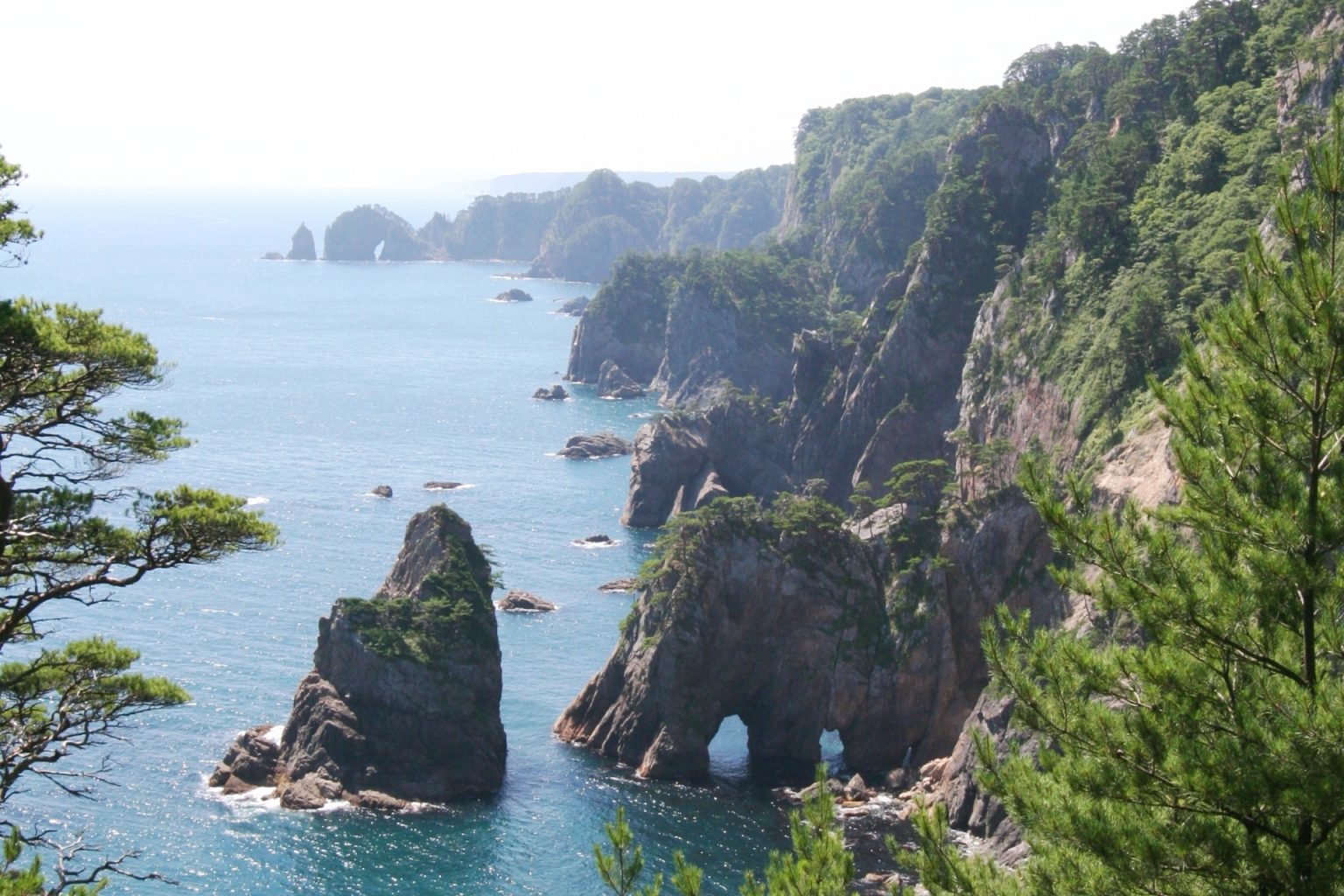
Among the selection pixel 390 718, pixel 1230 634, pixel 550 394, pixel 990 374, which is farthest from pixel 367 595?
pixel 550 394

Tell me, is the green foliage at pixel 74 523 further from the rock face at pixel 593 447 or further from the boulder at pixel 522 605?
the rock face at pixel 593 447

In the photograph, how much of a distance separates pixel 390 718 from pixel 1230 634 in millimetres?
51376

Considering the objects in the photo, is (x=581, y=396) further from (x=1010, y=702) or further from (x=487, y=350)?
(x=1010, y=702)

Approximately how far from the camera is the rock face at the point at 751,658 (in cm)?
6775

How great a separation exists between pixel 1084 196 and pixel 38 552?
82382 mm

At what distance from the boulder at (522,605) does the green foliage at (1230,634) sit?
73.7m

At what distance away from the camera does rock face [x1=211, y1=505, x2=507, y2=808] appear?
6247 cm

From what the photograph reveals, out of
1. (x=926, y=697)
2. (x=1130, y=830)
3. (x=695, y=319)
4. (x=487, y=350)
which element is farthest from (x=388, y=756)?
(x=487, y=350)

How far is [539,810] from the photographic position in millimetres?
61656

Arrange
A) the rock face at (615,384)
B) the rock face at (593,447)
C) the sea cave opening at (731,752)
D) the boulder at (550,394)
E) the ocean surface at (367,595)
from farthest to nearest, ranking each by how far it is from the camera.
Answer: the rock face at (615,384) → the boulder at (550,394) → the rock face at (593,447) → the sea cave opening at (731,752) → the ocean surface at (367,595)

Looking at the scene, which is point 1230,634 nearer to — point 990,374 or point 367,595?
point 367,595

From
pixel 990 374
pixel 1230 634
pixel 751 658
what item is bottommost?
pixel 751 658

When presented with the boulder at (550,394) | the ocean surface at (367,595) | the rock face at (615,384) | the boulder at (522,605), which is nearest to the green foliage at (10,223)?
the ocean surface at (367,595)

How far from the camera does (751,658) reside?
7006 cm
